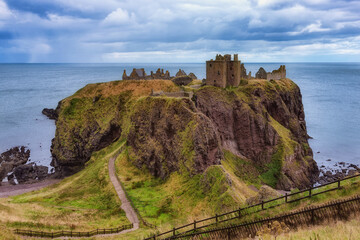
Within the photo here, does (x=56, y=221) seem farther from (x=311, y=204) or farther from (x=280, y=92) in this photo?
(x=280, y=92)

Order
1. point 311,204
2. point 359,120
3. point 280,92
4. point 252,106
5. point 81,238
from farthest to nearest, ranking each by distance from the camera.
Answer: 1. point 359,120
2. point 280,92
3. point 252,106
4. point 81,238
5. point 311,204

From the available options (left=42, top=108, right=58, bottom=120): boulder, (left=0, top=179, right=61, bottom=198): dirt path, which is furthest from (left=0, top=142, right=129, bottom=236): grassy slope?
(left=42, top=108, right=58, bottom=120): boulder

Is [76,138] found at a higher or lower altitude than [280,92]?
lower

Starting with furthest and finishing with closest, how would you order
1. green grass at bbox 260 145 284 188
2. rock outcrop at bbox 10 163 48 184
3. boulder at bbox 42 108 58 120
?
boulder at bbox 42 108 58 120 < rock outcrop at bbox 10 163 48 184 < green grass at bbox 260 145 284 188

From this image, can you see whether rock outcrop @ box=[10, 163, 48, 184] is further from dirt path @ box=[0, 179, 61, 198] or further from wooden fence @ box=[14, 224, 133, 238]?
wooden fence @ box=[14, 224, 133, 238]

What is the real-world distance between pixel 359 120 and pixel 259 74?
7756 centimetres

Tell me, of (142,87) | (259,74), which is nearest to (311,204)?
(142,87)

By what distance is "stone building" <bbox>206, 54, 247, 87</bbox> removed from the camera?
251 ft

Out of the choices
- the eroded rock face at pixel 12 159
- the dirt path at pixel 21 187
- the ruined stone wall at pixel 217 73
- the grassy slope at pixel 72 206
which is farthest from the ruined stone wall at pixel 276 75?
the eroded rock face at pixel 12 159

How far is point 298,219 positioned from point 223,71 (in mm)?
59229

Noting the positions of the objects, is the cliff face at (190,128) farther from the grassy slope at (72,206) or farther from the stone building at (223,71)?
the grassy slope at (72,206)

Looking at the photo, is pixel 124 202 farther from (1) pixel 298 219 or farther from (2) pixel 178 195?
(1) pixel 298 219

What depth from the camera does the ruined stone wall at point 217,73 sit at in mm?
76188

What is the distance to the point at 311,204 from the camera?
2027 centimetres
